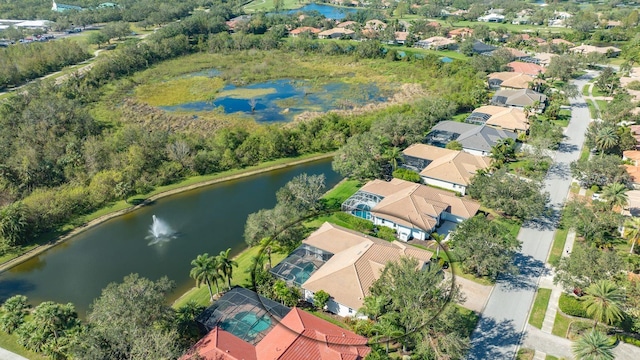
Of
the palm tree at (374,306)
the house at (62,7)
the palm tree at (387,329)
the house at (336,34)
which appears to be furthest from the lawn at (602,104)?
the house at (62,7)

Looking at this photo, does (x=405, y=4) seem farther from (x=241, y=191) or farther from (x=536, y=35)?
(x=241, y=191)

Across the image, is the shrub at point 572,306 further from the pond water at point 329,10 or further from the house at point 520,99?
the pond water at point 329,10

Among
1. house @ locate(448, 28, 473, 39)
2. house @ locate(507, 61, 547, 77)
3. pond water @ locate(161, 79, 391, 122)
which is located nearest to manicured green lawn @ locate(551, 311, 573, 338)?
pond water @ locate(161, 79, 391, 122)

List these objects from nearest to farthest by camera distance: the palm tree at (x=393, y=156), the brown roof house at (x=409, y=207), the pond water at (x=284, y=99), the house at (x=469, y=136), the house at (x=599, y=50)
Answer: the brown roof house at (x=409, y=207)
the palm tree at (x=393, y=156)
the house at (x=469, y=136)
the pond water at (x=284, y=99)
the house at (x=599, y=50)

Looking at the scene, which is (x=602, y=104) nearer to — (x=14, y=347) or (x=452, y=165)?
(x=452, y=165)

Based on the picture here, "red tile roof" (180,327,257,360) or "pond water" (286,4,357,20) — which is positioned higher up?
"pond water" (286,4,357,20)

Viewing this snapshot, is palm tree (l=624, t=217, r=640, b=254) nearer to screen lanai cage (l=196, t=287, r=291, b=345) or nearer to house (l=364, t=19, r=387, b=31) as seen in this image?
screen lanai cage (l=196, t=287, r=291, b=345)
